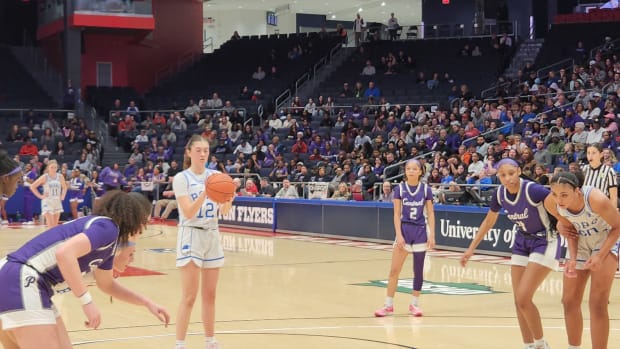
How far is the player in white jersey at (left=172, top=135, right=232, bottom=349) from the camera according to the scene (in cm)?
834

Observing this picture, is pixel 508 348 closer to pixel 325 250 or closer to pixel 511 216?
pixel 511 216

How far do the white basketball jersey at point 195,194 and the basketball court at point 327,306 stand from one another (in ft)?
4.29

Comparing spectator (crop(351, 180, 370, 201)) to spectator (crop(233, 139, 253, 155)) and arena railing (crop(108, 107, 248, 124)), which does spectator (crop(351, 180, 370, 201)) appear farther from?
arena railing (crop(108, 107, 248, 124))

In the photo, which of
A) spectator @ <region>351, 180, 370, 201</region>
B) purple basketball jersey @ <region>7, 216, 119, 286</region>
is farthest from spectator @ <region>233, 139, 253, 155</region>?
purple basketball jersey @ <region>7, 216, 119, 286</region>

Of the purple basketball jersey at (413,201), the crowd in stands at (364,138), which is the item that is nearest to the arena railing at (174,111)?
the crowd in stands at (364,138)

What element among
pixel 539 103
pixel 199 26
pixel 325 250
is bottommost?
pixel 325 250

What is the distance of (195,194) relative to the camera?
841 cm

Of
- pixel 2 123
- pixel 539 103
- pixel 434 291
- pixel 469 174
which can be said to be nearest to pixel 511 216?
pixel 434 291

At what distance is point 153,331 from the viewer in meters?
9.84

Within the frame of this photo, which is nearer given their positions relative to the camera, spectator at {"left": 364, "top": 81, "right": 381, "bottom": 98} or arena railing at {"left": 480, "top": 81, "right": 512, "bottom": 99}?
arena railing at {"left": 480, "top": 81, "right": 512, "bottom": 99}

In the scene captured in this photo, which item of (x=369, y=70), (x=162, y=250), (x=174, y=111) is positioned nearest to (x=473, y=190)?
(x=162, y=250)

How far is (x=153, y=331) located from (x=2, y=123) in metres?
26.6

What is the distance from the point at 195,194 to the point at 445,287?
6061 mm

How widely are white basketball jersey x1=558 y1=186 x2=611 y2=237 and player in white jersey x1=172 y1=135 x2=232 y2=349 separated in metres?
2.88
